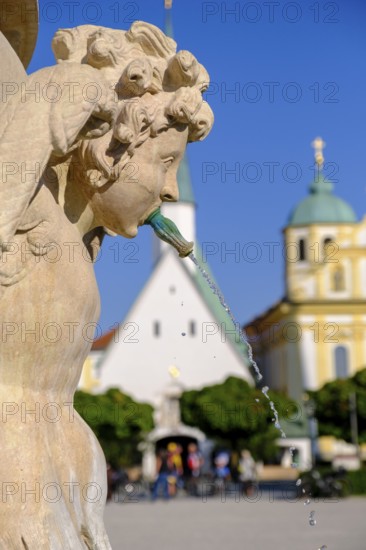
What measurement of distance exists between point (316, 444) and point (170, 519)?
3631cm

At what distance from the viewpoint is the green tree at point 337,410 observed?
3528 cm

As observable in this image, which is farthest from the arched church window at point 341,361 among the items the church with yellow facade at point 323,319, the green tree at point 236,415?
the green tree at point 236,415

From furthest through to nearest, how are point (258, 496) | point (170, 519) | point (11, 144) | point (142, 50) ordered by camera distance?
point (258, 496) → point (170, 519) → point (142, 50) → point (11, 144)

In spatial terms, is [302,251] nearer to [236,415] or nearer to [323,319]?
[323,319]

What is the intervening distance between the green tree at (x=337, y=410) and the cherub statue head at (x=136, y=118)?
108 feet

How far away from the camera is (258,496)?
1099 inches

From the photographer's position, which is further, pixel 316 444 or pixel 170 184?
pixel 316 444

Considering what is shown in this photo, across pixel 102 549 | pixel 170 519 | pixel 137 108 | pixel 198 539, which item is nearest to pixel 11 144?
pixel 137 108

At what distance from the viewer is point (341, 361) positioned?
55.2 metres

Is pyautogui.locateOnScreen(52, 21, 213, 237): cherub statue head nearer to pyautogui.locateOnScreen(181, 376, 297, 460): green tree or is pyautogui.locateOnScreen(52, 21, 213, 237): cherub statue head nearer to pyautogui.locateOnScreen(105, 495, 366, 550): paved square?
pyautogui.locateOnScreen(105, 495, 366, 550): paved square

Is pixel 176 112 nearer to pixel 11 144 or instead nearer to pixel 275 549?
pixel 11 144

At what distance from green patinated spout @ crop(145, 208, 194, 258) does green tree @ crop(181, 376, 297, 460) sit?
31.3m

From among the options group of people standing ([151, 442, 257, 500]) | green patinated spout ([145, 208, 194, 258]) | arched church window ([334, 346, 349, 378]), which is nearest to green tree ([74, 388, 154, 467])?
group of people standing ([151, 442, 257, 500])

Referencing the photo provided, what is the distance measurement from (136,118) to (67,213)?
0.36m
